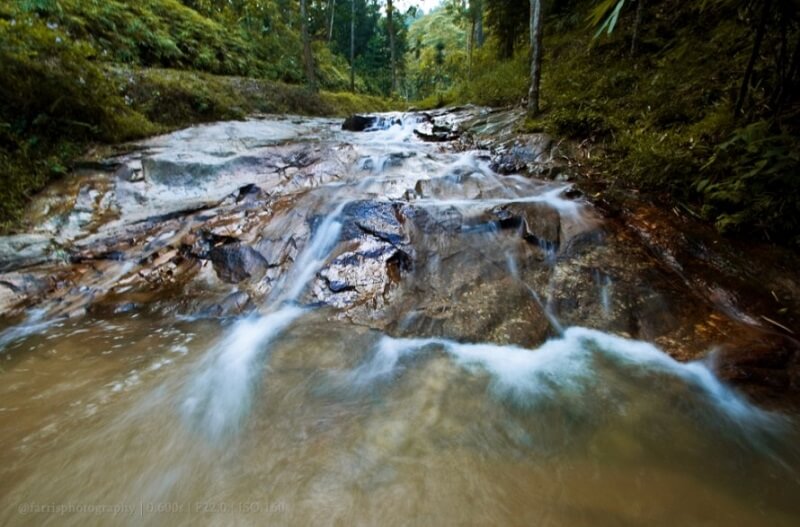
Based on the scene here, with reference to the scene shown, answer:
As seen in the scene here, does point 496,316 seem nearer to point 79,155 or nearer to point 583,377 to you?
point 583,377

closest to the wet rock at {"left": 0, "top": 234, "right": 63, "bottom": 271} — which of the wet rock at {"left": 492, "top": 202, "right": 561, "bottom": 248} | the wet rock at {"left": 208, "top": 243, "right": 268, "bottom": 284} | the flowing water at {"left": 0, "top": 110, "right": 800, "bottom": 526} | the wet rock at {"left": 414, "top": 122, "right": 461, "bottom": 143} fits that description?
the flowing water at {"left": 0, "top": 110, "right": 800, "bottom": 526}

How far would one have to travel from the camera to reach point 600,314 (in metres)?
3.11

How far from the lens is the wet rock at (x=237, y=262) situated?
12.8ft

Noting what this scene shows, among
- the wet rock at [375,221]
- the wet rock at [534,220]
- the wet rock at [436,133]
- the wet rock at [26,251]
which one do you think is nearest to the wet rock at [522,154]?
the wet rock at [534,220]

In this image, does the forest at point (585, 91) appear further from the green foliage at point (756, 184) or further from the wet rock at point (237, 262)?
the wet rock at point (237, 262)

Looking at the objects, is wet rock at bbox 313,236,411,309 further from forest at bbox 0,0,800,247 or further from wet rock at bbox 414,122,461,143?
wet rock at bbox 414,122,461,143

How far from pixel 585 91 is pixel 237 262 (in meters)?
7.23

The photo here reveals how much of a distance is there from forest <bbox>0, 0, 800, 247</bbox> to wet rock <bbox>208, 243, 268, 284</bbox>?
274cm

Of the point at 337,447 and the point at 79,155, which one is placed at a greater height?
the point at 79,155

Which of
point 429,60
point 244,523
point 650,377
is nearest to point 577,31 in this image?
point 650,377

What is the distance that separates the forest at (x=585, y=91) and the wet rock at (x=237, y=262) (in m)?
2.74

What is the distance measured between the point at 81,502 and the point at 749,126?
5933 millimetres

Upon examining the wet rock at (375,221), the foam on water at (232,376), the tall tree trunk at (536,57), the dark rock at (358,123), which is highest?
the tall tree trunk at (536,57)

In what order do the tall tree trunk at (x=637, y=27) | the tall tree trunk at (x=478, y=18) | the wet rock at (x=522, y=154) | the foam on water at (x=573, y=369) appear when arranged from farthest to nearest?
the tall tree trunk at (x=478, y=18) < the tall tree trunk at (x=637, y=27) < the wet rock at (x=522, y=154) < the foam on water at (x=573, y=369)
